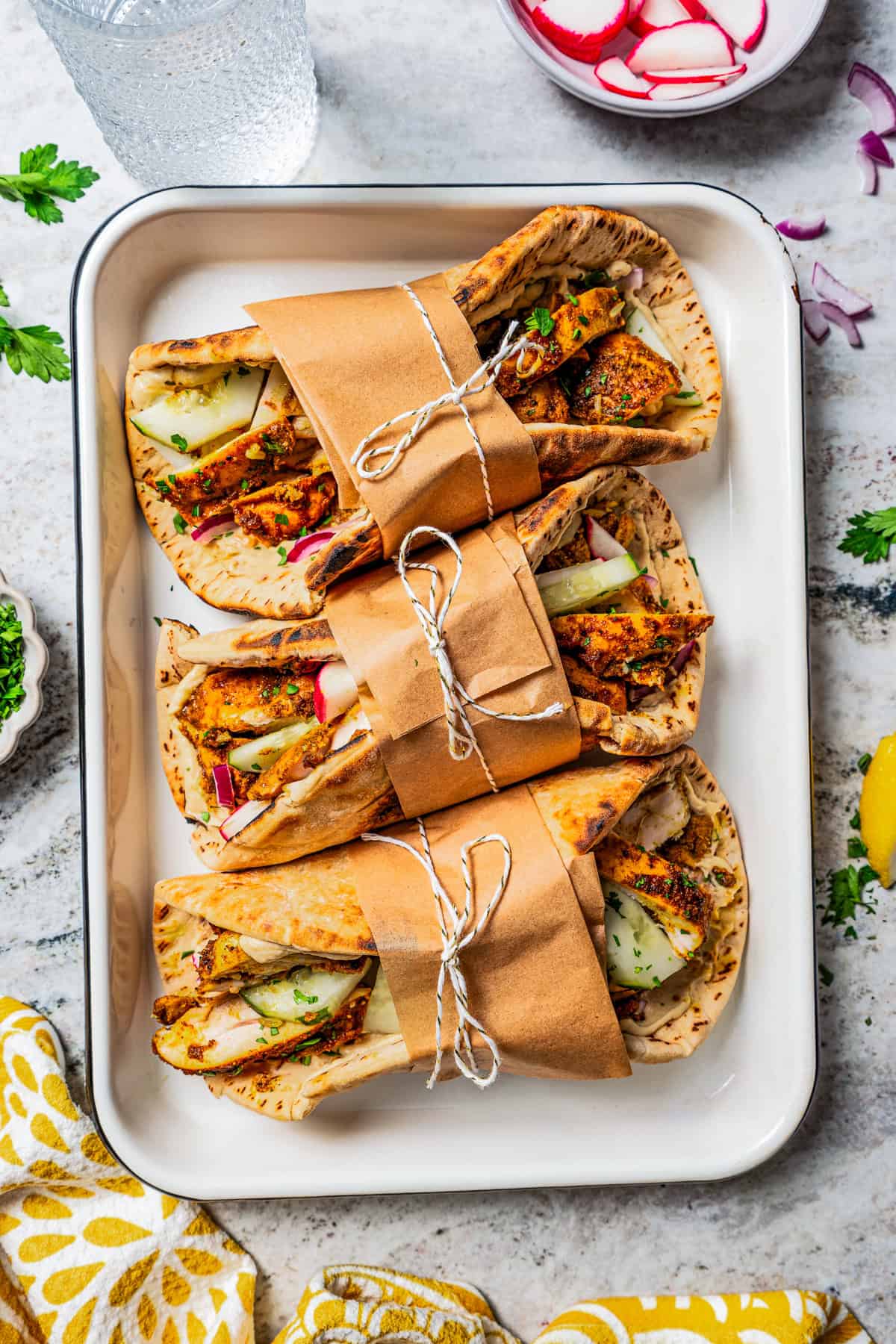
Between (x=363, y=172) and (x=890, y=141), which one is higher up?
(x=363, y=172)

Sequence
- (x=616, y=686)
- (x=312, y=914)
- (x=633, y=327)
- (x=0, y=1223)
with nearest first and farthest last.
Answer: (x=312, y=914) → (x=616, y=686) → (x=633, y=327) → (x=0, y=1223)

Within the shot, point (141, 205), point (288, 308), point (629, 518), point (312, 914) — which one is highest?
point (141, 205)

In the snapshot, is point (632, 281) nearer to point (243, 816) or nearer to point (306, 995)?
point (243, 816)

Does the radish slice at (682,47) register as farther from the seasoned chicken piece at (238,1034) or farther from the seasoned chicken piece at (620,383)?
the seasoned chicken piece at (238,1034)

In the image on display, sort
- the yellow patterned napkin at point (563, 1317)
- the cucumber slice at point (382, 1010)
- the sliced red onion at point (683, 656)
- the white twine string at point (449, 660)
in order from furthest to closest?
the yellow patterned napkin at point (563, 1317)
the sliced red onion at point (683, 656)
the cucumber slice at point (382, 1010)
the white twine string at point (449, 660)

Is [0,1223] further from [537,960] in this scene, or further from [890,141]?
[890,141]

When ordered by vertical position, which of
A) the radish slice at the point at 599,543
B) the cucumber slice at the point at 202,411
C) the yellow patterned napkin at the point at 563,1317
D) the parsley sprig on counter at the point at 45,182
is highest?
the parsley sprig on counter at the point at 45,182

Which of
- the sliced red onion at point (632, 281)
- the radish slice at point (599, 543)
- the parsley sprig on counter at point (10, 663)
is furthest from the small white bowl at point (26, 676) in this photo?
the sliced red onion at point (632, 281)

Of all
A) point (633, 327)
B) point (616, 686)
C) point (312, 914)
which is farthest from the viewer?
point (633, 327)

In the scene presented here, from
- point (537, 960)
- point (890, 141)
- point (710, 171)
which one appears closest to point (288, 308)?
point (710, 171)
